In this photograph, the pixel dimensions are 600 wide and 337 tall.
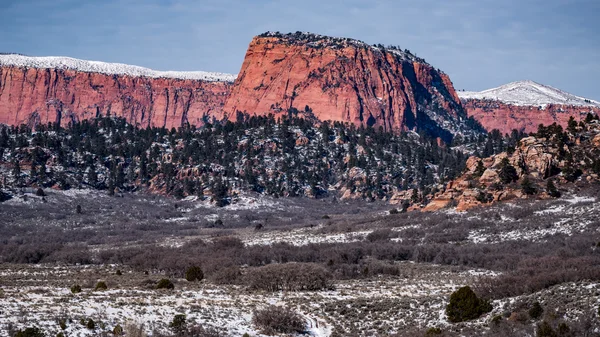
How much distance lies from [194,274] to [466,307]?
2866cm

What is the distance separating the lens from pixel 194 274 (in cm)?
6600

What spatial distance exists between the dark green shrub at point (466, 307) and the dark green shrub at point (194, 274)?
27.3 meters

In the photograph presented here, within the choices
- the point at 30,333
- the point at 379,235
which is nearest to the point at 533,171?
the point at 379,235

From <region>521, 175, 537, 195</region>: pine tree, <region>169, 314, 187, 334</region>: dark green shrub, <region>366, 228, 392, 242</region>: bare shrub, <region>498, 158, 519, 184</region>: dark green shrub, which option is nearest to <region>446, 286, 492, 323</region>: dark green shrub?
<region>169, 314, 187, 334</region>: dark green shrub

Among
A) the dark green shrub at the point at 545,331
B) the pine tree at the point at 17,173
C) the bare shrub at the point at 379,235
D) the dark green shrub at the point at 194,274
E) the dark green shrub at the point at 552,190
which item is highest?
the dark green shrub at the point at 552,190

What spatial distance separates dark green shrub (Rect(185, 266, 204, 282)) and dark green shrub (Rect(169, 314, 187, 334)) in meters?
21.9

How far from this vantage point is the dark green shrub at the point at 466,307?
143 feet

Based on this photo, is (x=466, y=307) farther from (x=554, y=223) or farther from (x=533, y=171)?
(x=533, y=171)

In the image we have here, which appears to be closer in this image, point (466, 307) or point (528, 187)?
point (466, 307)

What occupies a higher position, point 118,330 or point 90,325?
point 90,325

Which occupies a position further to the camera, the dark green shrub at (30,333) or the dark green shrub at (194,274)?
the dark green shrub at (194,274)

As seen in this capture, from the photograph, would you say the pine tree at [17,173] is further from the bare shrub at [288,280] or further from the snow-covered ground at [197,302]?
the bare shrub at [288,280]

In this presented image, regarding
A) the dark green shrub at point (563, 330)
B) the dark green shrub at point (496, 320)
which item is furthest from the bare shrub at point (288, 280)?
the dark green shrub at point (563, 330)

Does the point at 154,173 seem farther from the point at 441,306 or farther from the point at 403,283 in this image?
the point at 441,306
